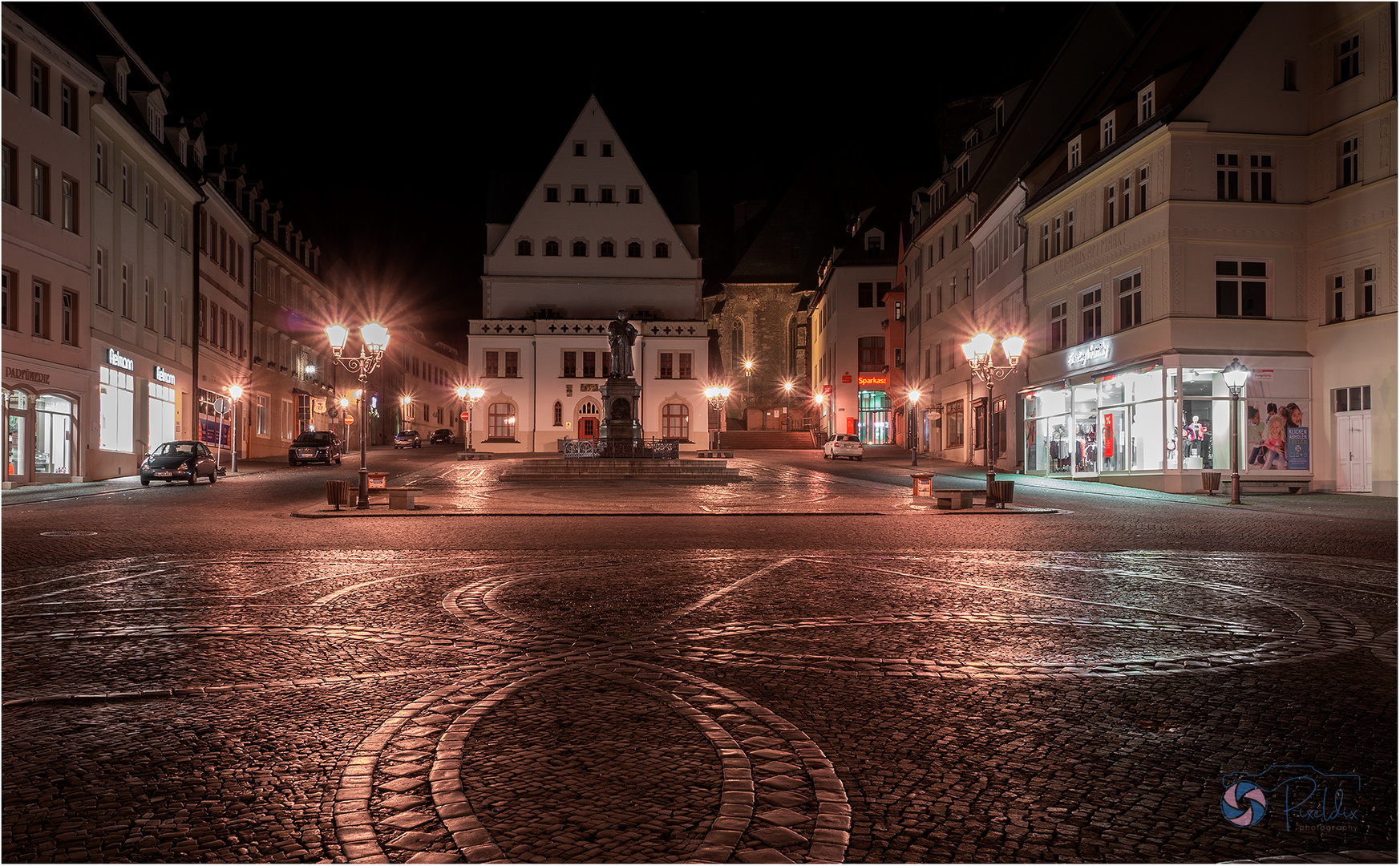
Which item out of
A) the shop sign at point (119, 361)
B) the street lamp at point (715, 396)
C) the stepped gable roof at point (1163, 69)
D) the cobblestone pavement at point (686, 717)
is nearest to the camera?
the cobblestone pavement at point (686, 717)

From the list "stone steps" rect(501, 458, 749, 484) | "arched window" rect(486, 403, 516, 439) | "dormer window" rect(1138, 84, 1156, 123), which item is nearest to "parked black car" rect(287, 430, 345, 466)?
"stone steps" rect(501, 458, 749, 484)

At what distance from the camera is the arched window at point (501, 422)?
70.2m

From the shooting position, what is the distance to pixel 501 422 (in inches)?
2776

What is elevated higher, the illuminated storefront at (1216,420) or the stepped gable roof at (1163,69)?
the stepped gable roof at (1163,69)

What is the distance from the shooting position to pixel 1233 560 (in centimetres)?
1372

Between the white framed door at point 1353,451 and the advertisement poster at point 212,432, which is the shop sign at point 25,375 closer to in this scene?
the advertisement poster at point 212,432

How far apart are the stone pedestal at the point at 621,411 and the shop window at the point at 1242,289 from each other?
2112cm

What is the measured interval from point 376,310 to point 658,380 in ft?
93.7

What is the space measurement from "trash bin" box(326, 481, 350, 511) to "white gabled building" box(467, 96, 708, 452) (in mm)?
46433

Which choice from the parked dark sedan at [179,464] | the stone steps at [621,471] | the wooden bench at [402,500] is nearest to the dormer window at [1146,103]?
the stone steps at [621,471]

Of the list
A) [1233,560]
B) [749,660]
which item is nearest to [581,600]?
[749,660]

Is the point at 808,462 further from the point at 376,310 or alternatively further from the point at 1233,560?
the point at 376,310

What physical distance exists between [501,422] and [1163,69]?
157ft

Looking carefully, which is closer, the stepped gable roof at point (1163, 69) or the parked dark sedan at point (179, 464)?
the stepped gable roof at point (1163, 69)
